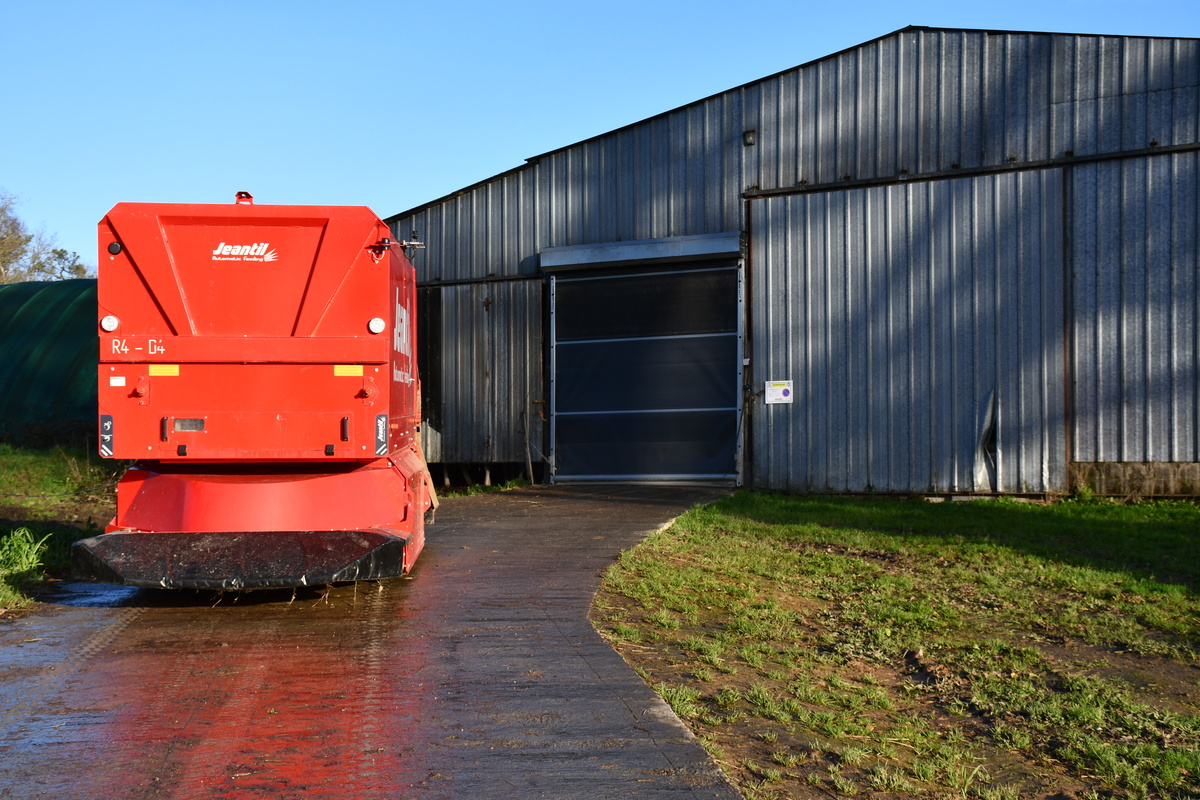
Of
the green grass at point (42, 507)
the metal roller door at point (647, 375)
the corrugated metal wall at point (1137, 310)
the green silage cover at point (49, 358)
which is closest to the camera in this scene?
the green grass at point (42, 507)

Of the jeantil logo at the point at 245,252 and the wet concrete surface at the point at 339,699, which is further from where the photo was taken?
the jeantil logo at the point at 245,252

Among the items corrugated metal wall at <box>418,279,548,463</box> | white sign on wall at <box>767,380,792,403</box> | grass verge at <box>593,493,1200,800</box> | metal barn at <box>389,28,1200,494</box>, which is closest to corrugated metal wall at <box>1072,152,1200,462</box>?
metal barn at <box>389,28,1200,494</box>

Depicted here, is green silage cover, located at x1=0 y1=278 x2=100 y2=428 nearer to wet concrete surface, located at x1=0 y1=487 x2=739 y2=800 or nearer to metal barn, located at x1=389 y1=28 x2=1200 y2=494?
metal barn, located at x1=389 y1=28 x2=1200 y2=494

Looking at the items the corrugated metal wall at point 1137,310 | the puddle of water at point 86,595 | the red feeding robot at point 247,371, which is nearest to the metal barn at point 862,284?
the corrugated metal wall at point 1137,310

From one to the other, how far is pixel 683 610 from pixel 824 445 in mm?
8812

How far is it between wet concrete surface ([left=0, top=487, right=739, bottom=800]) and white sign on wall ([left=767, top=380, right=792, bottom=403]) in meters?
8.18

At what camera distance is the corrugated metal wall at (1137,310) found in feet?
44.6

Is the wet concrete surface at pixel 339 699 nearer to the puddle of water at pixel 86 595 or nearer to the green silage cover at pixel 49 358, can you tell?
the puddle of water at pixel 86 595

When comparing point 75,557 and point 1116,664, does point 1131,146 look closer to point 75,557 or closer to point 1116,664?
point 1116,664

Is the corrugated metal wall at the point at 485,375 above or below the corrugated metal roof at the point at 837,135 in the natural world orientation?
below

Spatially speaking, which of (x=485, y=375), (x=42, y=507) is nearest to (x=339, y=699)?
(x=42, y=507)

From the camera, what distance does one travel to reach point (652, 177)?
16.7 m

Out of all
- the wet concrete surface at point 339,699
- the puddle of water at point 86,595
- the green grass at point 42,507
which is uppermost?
the green grass at point 42,507

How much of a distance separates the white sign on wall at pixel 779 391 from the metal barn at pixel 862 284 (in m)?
0.08
